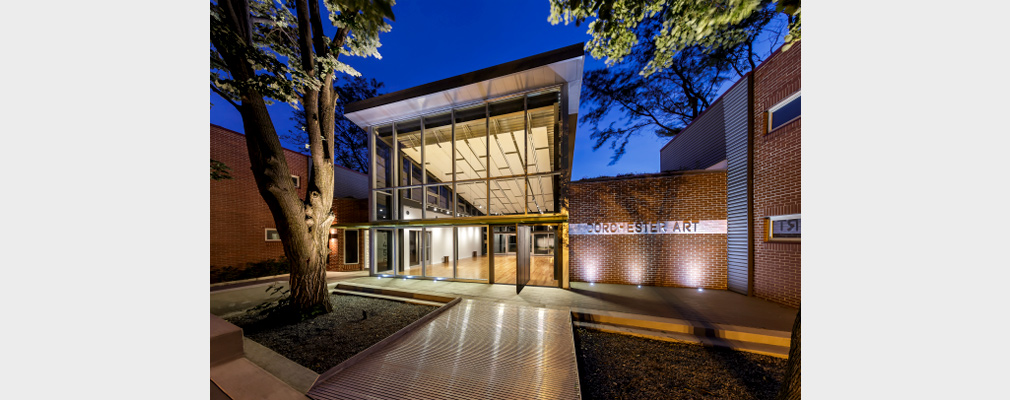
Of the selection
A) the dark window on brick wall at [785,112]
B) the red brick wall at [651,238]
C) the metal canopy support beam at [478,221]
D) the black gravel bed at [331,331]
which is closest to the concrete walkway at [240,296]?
the black gravel bed at [331,331]

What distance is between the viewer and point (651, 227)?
793 centimetres

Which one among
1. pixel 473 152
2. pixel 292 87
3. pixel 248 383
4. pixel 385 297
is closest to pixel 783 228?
pixel 473 152

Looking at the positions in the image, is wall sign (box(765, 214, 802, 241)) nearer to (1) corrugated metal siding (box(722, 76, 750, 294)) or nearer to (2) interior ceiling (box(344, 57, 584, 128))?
(1) corrugated metal siding (box(722, 76, 750, 294))

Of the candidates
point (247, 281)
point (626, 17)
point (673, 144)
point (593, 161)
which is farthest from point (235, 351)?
point (593, 161)

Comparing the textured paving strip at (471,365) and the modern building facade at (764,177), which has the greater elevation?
the modern building facade at (764,177)

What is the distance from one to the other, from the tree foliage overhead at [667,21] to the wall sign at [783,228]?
4520 mm

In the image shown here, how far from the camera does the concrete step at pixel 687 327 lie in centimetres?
439

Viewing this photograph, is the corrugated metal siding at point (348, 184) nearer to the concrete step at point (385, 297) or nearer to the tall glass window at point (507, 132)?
the concrete step at point (385, 297)

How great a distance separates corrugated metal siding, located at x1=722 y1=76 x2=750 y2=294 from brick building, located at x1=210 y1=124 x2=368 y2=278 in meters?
13.3

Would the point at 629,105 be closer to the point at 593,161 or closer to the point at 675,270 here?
the point at 675,270

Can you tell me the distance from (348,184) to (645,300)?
13.8 meters

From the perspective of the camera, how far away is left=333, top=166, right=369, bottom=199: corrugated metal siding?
12.7 metres

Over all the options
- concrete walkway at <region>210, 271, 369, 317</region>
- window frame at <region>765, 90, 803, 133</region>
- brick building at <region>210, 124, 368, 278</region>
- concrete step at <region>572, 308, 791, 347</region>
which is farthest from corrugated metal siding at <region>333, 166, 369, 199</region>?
window frame at <region>765, 90, 803, 133</region>

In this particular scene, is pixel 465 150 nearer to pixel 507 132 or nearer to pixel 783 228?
pixel 507 132
